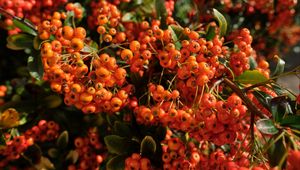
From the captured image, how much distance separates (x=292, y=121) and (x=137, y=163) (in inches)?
26.7

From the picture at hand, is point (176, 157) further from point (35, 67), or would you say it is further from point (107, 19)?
point (35, 67)

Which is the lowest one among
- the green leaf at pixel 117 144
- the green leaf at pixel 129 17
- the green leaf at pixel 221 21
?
the green leaf at pixel 117 144

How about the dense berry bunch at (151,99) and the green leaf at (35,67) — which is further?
→ the green leaf at (35,67)

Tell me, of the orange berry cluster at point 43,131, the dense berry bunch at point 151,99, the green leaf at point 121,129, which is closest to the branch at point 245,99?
the dense berry bunch at point 151,99

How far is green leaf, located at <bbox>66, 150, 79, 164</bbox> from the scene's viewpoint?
7.12ft

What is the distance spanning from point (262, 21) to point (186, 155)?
191 cm

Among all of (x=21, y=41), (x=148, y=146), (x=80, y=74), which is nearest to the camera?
(x=80, y=74)

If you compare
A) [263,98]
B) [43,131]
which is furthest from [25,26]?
[263,98]

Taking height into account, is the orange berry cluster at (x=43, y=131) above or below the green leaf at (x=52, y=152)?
above

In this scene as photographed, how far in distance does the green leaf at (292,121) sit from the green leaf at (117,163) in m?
0.77

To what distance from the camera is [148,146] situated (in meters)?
1.78

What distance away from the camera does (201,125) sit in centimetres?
154

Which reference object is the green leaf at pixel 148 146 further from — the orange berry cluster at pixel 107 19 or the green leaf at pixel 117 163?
the orange berry cluster at pixel 107 19

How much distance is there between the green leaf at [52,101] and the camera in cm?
229
